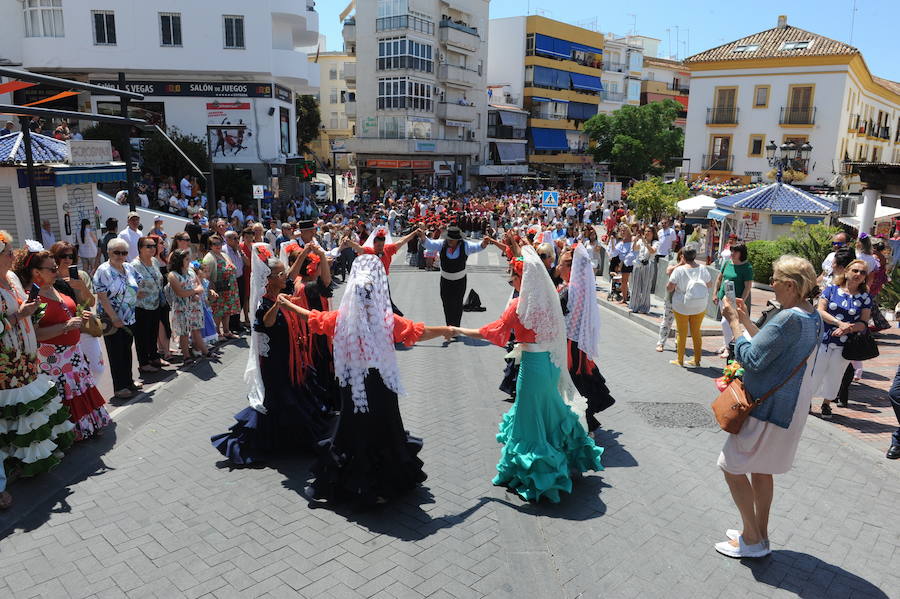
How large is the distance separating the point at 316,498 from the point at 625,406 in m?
4.30

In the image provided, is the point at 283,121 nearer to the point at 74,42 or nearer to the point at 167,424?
the point at 74,42

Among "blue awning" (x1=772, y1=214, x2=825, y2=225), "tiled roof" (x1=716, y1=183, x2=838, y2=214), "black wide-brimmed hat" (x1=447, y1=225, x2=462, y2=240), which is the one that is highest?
"tiled roof" (x1=716, y1=183, x2=838, y2=214)

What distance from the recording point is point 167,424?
272 inches

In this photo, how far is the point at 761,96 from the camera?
4119 centimetres

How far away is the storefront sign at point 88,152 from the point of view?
1802cm

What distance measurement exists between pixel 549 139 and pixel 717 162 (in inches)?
973

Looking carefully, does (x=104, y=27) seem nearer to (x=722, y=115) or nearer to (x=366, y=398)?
(x=366, y=398)

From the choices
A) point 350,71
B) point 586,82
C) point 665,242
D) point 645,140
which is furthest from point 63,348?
point 586,82

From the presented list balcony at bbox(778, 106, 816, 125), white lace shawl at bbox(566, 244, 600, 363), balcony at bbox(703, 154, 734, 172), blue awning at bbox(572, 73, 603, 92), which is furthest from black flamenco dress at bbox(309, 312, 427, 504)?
blue awning at bbox(572, 73, 603, 92)

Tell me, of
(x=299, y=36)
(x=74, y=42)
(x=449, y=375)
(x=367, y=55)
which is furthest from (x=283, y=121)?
(x=449, y=375)

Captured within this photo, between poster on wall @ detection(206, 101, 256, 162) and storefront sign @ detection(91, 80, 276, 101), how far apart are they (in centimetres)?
53

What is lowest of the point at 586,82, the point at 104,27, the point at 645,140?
the point at 645,140

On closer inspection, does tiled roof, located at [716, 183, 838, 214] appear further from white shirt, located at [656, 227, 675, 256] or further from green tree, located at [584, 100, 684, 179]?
green tree, located at [584, 100, 684, 179]

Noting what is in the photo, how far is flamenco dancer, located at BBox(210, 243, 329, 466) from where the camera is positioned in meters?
5.91
